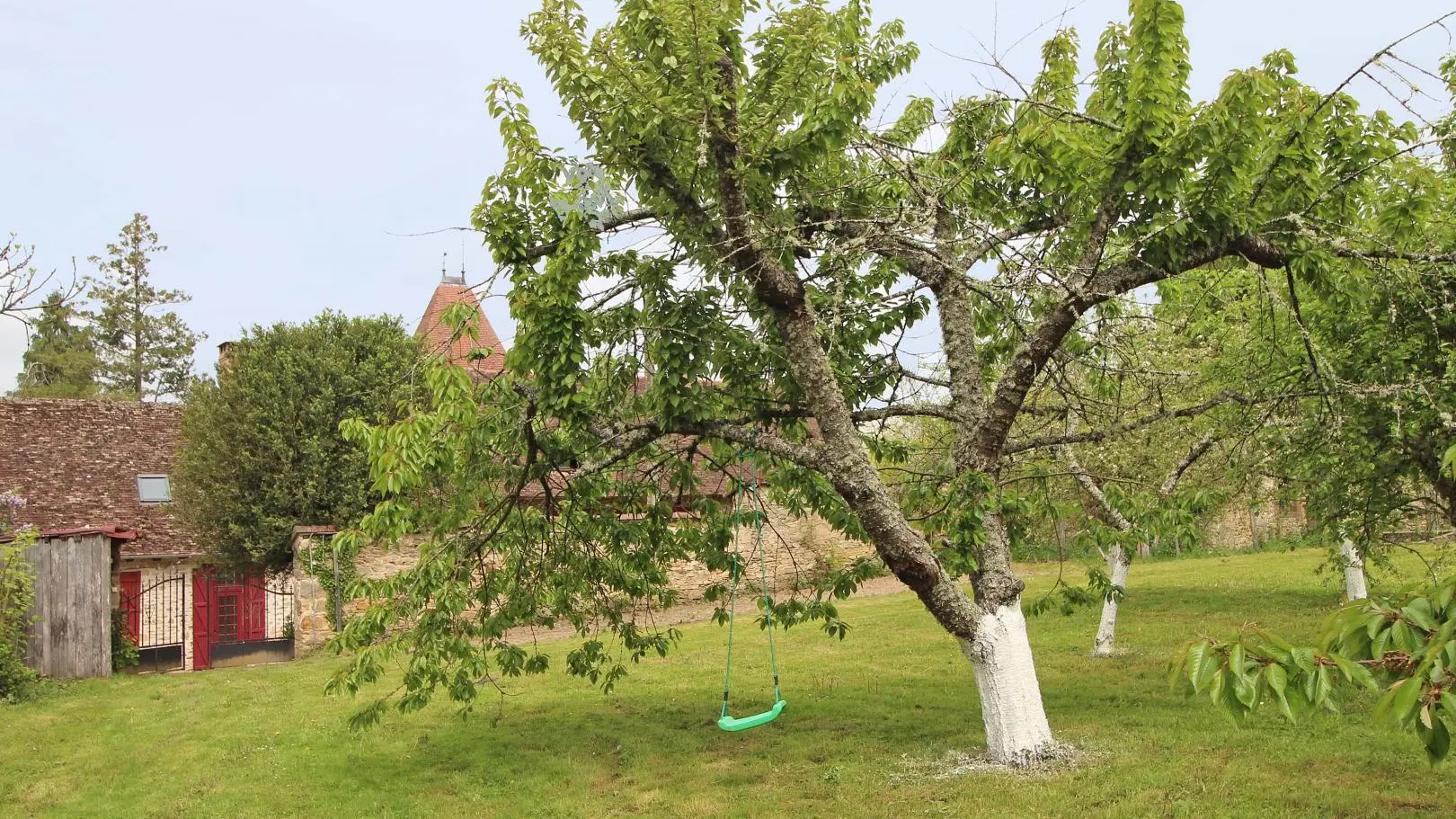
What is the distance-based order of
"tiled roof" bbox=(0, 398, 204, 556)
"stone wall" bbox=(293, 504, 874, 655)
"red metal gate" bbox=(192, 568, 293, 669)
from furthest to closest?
"tiled roof" bbox=(0, 398, 204, 556), "red metal gate" bbox=(192, 568, 293, 669), "stone wall" bbox=(293, 504, 874, 655)

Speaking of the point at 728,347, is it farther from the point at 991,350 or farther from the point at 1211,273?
the point at 1211,273

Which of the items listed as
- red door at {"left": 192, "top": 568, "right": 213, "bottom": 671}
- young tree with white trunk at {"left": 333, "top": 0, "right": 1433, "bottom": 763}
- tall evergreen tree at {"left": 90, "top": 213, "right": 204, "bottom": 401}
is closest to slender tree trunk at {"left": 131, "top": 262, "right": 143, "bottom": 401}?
tall evergreen tree at {"left": 90, "top": 213, "right": 204, "bottom": 401}

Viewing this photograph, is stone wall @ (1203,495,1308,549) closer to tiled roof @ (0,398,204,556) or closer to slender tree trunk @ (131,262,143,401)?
tiled roof @ (0,398,204,556)

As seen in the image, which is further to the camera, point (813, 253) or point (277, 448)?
point (277, 448)

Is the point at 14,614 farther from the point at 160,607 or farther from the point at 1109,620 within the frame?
the point at 1109,620

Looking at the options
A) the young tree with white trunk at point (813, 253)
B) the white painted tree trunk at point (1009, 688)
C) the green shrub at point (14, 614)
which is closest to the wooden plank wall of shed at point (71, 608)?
the green shrub at point (14, 614)

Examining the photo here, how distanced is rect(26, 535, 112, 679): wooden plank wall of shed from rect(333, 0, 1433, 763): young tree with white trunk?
353 inches

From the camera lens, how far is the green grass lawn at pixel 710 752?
20.8 feet

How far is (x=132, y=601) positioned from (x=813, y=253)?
15786 mm

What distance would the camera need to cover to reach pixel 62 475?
1967 centimetres

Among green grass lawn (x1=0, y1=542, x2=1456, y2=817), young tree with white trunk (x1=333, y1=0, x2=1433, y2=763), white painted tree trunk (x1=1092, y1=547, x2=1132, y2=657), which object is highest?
young tree with white trunk (x1=333, y1=0, x2=1433, y2=763)

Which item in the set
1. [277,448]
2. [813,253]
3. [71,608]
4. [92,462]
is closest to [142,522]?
[92,462]

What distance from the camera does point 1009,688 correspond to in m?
6.70

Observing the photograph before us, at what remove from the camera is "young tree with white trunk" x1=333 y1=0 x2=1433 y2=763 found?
628 centimetres
